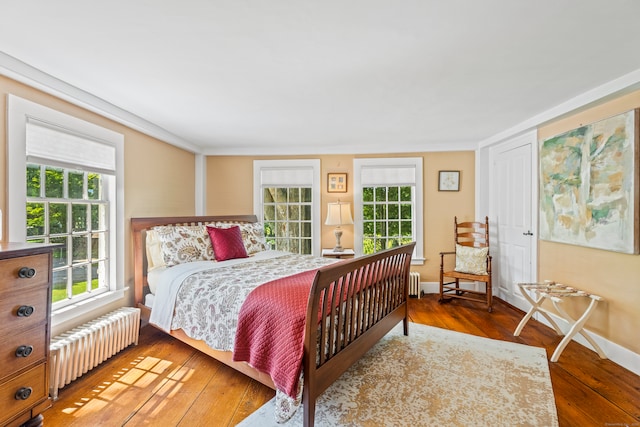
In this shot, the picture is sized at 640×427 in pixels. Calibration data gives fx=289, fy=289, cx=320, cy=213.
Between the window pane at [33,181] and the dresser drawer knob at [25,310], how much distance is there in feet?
3.82

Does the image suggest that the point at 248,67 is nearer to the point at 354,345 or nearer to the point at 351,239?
the point at 354,345

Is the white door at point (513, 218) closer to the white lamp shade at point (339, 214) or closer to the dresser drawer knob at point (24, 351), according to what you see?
the white lamp shade at point (339, 214)

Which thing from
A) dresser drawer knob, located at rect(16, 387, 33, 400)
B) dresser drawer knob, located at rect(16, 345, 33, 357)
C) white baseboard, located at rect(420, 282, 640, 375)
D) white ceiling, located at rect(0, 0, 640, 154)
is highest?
white ceiling, located at rect(0, 0, 640, 154)

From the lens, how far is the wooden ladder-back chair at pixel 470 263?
3.76m

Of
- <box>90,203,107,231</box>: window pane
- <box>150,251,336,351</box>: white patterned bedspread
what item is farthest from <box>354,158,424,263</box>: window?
<box>90,203,107,231</box>: window pane

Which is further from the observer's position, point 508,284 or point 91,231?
point 508,284

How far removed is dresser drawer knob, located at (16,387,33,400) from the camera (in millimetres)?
1449

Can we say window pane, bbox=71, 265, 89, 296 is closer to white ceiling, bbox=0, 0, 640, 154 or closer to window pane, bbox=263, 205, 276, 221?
white ceiling, bbox=0, 0, 640, 154

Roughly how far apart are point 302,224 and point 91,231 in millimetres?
2710

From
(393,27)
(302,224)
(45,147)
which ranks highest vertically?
(393,27)

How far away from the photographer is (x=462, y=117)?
317 centimetres

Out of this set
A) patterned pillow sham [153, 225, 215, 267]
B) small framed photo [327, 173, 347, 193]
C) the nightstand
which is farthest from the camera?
small framed photo [327, 173, 347, 193]

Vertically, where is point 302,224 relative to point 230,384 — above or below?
above

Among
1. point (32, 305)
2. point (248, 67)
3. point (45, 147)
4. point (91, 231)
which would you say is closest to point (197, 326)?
point (32, 305)
